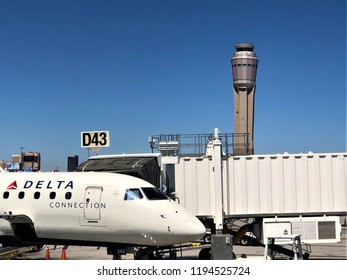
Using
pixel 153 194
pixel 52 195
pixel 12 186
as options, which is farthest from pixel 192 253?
pixel 12 186

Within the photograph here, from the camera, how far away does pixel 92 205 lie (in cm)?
1641

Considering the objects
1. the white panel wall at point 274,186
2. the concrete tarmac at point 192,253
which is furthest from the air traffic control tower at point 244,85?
the white panel wall at point 274,186

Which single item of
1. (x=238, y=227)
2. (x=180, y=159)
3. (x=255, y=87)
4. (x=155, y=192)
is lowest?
(x=238, y=227)

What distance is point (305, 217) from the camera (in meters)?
20.8

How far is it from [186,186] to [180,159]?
4.42 ft

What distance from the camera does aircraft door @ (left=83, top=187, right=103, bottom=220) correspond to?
53.6ft

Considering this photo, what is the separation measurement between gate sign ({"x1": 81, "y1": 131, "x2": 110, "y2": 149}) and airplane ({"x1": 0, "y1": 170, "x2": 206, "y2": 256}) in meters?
6.73

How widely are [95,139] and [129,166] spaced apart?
209 inches

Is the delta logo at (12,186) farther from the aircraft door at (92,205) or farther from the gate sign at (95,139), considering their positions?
the gate sign at (95,139)

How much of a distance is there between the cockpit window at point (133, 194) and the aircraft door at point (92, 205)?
103 cm

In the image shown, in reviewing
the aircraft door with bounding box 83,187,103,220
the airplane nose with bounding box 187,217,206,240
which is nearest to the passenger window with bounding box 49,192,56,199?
the aircraft door with bounding box 83,187,103,220

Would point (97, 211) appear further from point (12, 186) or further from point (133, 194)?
point (12, 186)
